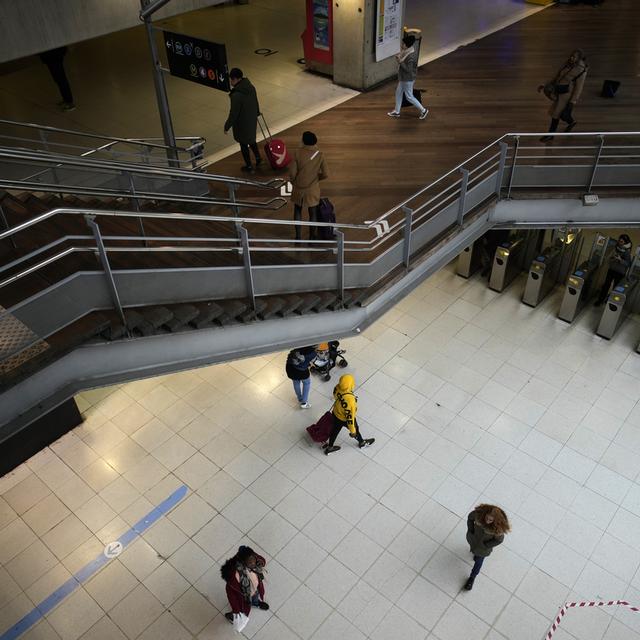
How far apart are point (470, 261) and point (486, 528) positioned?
5396 millimetres

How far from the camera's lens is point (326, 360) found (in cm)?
845

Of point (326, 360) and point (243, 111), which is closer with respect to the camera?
→ point (243, 111)

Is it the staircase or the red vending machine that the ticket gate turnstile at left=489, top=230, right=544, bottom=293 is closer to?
the staircase

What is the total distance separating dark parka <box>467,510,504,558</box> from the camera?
5617mm

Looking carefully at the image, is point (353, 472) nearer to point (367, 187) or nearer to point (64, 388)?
point (367, 187)

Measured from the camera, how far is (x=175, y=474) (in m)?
7.31

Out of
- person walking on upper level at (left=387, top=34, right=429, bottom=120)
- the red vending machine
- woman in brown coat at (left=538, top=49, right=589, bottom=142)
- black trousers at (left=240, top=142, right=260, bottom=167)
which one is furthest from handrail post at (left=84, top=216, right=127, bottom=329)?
the red vending machine

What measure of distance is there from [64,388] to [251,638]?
3.20 m

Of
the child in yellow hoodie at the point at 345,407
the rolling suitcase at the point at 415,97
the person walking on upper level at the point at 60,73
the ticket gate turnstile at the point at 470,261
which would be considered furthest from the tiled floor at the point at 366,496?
the person walking on upper level at the point at 60,73

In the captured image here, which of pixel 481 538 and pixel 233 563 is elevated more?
pixel 233 563

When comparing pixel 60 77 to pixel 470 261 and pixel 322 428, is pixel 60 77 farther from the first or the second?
pixel 322 428

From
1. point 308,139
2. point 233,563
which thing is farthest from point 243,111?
point 233,563

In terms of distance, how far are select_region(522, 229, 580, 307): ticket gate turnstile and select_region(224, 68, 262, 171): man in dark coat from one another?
4.58 metres

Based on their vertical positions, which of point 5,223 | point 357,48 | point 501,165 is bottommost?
point 501,165
